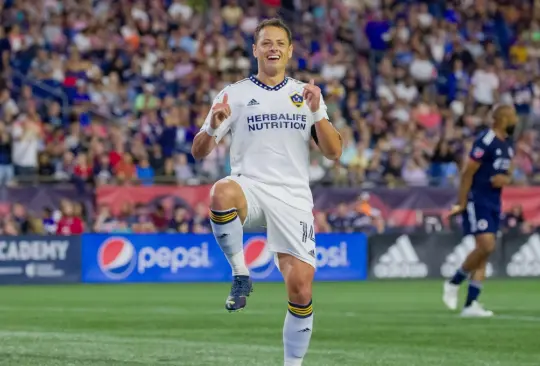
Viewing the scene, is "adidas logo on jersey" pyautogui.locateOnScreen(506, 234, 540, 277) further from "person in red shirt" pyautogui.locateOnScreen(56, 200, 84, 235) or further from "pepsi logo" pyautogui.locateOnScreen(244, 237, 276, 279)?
"person in red shirt" pyautogui.locateOnScreen(56, 200, 84, 235)

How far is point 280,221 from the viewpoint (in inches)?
344

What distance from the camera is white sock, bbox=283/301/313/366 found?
871 centimetres

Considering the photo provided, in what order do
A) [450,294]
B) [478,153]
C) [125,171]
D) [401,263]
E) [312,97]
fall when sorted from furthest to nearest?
[401,263] → [125,171] → [450,294] → [478,153] → [312,97]

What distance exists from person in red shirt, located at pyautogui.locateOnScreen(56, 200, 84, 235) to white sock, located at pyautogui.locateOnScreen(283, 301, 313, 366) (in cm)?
1464

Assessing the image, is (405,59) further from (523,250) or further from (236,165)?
(236,165)

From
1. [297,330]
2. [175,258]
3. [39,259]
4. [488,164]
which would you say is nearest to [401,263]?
[175,258]

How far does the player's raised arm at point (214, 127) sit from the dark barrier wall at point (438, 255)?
15.9 metres

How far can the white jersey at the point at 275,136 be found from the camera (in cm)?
880

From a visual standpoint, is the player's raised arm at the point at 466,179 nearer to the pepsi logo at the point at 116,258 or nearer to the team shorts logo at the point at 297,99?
the team shorts logo at the point at 297,99

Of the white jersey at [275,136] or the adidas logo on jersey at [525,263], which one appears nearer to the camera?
the white jersey at [275,136]

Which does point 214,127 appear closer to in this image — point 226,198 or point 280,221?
point 226,198

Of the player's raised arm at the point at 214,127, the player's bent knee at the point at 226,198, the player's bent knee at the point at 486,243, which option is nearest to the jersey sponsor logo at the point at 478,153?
the player's bent knee at the point at 486,243

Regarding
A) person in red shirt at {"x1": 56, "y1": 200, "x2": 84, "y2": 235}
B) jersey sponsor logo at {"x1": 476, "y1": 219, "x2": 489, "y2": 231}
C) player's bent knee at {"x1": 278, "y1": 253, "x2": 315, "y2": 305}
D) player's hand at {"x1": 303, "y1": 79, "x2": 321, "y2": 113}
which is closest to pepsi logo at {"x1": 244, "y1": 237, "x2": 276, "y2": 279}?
person in red shirt at {"x1": 56, "y1": 200, "x2": 84, "y2": 235}

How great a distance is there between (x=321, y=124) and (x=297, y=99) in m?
0.28
